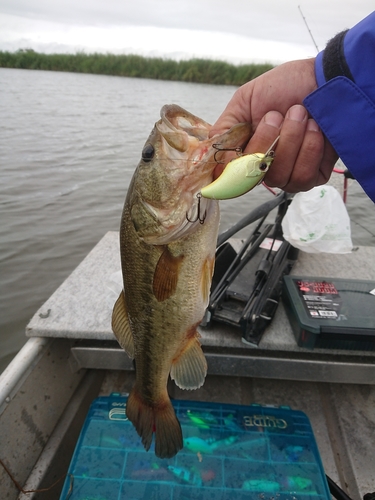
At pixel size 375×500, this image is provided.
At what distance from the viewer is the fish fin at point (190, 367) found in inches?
66.4

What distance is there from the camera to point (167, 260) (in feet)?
4.80

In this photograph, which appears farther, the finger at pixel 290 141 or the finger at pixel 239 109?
the finger at pixel 239 109

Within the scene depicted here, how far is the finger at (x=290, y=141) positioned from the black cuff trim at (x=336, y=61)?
0.48 ft

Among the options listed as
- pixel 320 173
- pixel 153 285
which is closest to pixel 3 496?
pixel 153 285

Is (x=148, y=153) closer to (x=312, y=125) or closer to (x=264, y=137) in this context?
(x=264, y=137)

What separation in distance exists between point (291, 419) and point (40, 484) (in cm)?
156

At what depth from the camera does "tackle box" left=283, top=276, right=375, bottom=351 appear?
2.20 meters

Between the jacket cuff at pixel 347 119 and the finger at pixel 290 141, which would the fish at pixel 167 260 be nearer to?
the finger at pixel 290 141

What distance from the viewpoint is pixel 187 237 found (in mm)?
1443

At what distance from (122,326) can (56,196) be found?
21.5ft

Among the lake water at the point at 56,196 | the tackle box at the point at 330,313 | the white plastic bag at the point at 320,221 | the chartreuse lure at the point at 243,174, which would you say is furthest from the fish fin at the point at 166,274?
the lake water at the point at 56,196

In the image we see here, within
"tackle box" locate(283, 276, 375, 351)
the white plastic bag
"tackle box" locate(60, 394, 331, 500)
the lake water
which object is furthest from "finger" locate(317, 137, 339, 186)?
the lake water

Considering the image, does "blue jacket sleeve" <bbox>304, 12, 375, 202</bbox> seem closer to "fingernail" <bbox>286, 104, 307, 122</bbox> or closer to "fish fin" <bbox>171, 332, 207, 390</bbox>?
"fingernail" <bbox>286, 104, 307, 122</bbox>

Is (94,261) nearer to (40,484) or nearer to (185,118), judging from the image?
(40,484)
